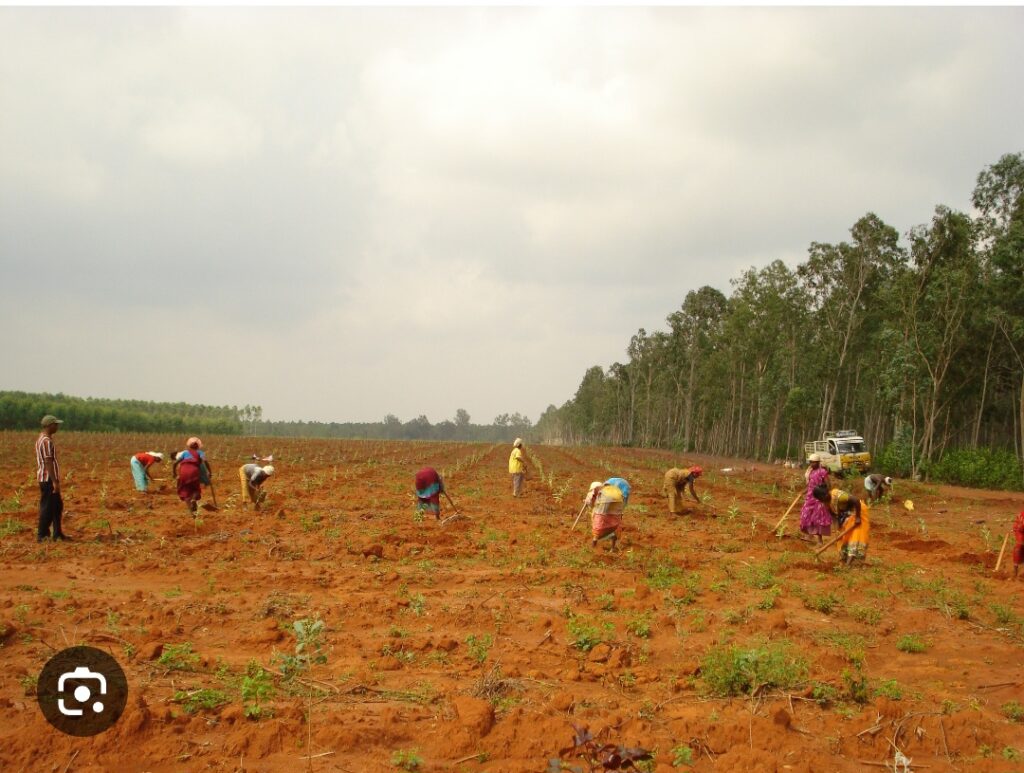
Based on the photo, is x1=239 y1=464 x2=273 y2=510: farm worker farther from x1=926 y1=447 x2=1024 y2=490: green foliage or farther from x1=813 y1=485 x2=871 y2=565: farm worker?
x1=926 y1=447 x2=1024 y2=490: green foliage

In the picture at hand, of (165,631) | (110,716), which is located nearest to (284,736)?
(110,716)

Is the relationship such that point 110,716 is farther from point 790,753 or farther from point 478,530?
point 478,530

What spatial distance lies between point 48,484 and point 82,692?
6210 millimetres

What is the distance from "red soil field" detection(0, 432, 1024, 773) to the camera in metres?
4.15

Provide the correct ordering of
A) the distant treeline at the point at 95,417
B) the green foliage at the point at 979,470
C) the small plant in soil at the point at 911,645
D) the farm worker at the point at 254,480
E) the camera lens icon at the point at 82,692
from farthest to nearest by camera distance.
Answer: the distant treeline at the point at 95,417, the green foliage at the point at 979,470, the farm worker at the point at 254,480, the small plant in soil at the point at 911,645, the camera lens icon at the point at 82,692

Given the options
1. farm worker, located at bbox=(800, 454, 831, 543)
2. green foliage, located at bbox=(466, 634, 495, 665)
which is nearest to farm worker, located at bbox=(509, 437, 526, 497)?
farm worker, located at bbox=(800, 454, 831, 543)

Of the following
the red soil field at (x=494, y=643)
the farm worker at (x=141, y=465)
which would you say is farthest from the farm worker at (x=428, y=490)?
the farm worker at (x=141, y=465)

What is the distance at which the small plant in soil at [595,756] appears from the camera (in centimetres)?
319

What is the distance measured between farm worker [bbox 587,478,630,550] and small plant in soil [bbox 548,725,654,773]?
611cm

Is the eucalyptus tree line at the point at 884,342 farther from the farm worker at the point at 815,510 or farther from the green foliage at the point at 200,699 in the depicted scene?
the green foliage at the point at 200,699

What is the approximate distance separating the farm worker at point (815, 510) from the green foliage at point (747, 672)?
232 inches

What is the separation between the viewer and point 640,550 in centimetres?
1052

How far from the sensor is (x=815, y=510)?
36.2ft

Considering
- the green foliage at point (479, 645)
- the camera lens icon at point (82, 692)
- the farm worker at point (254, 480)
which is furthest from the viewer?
the farm worker at point (254, 480)
